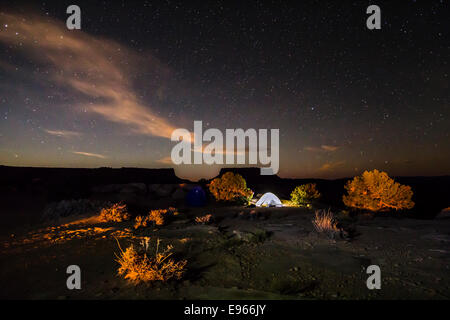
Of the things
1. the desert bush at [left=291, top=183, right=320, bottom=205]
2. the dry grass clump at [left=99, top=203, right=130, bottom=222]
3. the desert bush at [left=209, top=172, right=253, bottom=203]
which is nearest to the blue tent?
the desert bush at [left=209, top=172, right=253, bottom=203]

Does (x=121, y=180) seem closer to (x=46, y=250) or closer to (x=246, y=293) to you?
(x=46, y=250)

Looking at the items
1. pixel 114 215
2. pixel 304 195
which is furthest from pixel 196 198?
pixel 304 195

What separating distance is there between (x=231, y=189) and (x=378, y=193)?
1213 cm

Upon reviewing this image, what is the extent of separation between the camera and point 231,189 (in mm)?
22016

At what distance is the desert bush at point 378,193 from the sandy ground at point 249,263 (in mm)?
5704

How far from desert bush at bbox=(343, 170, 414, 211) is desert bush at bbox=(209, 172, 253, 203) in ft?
29.7

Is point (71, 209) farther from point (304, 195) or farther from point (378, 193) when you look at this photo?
point (378, 193)

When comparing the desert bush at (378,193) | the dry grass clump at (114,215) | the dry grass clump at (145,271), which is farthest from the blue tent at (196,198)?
the dry grass clump at (145,271)

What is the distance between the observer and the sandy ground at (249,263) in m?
4.11

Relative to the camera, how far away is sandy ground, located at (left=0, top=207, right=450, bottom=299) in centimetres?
411

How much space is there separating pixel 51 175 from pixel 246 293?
46644 mm
